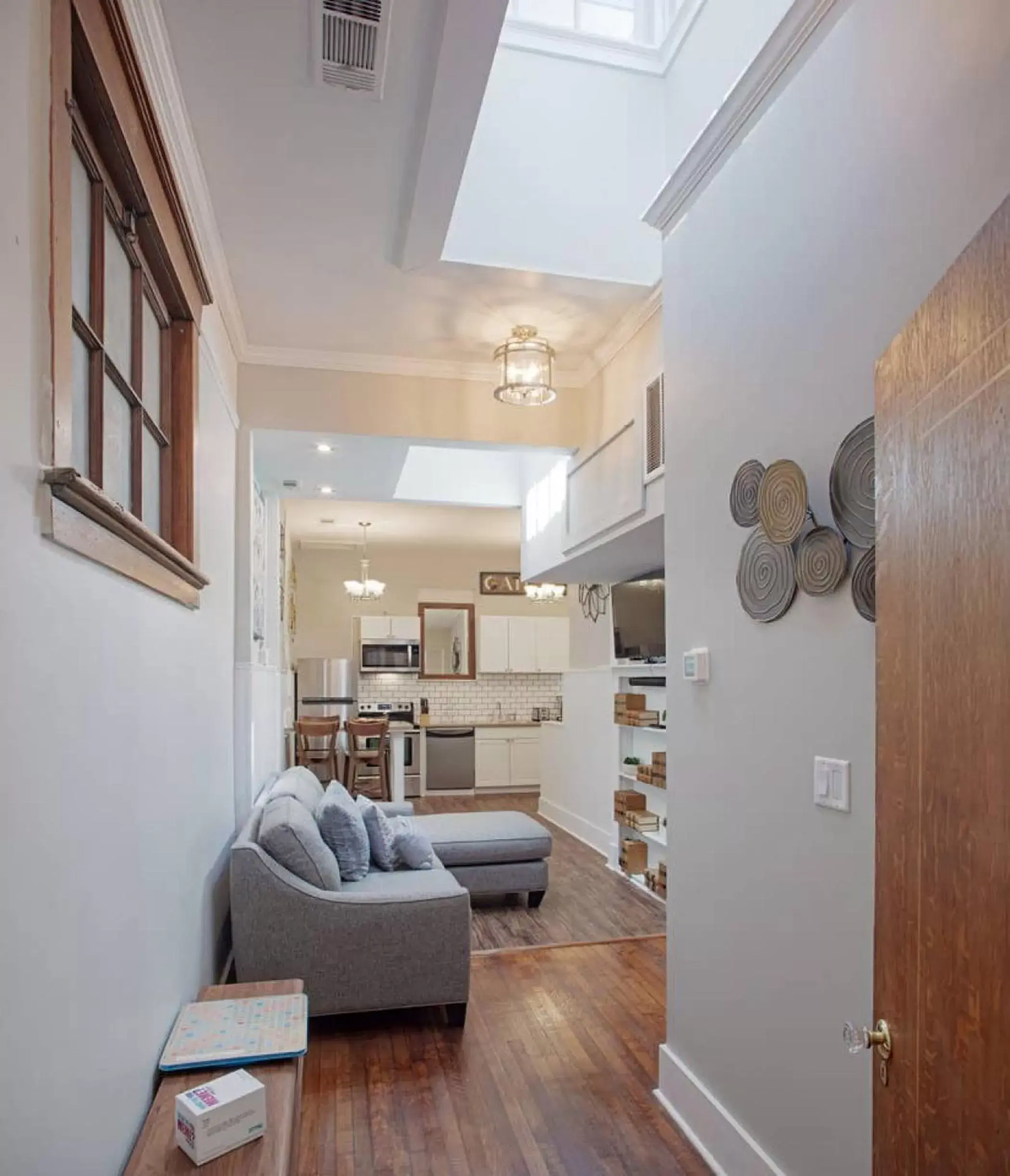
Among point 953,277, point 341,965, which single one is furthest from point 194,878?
point 953,277

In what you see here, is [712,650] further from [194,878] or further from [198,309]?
[198,309]

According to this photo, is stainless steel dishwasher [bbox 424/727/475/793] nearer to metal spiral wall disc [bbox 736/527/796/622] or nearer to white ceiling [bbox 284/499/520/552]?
white ceiling [bbox 284/499/520/552]

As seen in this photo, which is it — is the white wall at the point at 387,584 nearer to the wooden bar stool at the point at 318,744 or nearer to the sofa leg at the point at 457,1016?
the wooden bar stool at the point at 318,744

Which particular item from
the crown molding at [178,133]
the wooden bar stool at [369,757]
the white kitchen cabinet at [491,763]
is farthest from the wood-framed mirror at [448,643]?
the crown molding at [178,133]

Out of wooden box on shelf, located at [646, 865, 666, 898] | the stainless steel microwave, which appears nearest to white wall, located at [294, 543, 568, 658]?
the stainless steel microwave

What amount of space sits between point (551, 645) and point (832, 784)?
852 cm

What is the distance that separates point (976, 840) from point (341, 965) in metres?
2.83

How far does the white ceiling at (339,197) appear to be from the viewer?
85.4 inches

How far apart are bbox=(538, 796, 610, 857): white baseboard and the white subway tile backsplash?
233cm

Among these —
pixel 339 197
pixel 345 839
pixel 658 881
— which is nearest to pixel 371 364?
pixel 339 197

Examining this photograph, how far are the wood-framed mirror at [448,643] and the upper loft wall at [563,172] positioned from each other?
7.27 meters

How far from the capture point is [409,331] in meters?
3.98

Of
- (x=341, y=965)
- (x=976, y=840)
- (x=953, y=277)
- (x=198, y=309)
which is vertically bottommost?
(x=341, y=965)

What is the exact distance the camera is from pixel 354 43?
2135 millimetres
